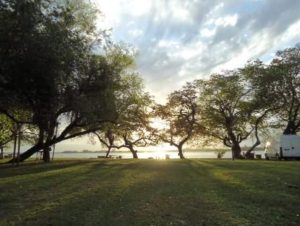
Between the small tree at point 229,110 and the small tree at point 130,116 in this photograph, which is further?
the small tree at point 229,110

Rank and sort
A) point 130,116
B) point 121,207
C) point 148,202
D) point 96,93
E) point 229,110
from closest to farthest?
point 121,207 < point 148,202 < point 96,93 < point 130,116 < point 229,110

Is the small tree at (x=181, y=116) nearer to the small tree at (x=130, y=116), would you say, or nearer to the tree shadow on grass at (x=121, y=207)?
the small tree at (x=130, y=116)

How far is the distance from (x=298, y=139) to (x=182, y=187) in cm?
3216

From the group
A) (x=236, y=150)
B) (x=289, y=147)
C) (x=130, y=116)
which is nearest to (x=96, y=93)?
(x=130, y=116)

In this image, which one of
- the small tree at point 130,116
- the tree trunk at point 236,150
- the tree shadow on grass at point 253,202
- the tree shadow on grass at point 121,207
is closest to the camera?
the tree shadow on grass at point 121,207

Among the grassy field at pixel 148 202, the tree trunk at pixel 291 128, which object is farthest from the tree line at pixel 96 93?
the grassy field at pixel 148 202

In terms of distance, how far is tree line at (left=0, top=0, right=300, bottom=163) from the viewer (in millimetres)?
18688

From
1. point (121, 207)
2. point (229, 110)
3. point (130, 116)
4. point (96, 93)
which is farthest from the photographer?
point (229, 110)

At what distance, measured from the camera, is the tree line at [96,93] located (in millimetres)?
18688

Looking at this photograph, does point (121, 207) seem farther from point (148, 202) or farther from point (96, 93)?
point (96, 93)

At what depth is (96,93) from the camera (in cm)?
2858

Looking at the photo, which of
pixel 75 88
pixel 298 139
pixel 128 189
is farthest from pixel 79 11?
pixel 298 139

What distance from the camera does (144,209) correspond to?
34.4ft

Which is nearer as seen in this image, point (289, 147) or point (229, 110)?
Result: point (289, 147)
